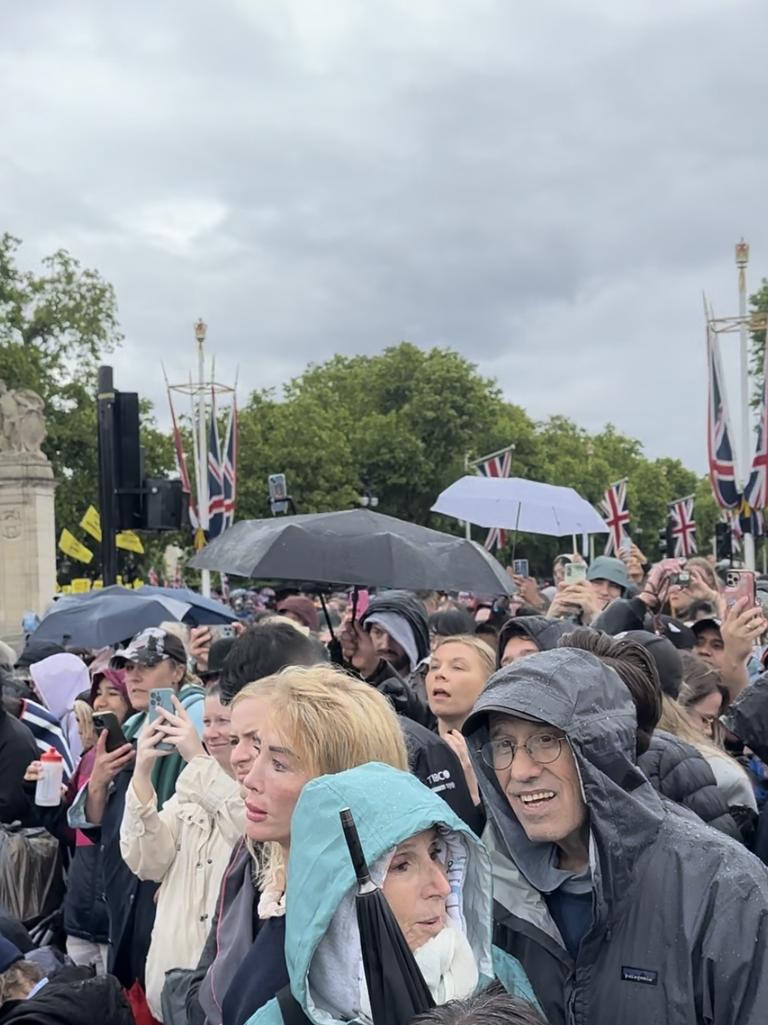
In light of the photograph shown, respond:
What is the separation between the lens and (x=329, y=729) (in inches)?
114

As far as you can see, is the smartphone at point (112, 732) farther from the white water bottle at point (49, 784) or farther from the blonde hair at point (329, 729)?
the blonde hair at point (329, 729)

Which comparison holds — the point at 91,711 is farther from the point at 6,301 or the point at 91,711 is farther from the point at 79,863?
the point at 6,301

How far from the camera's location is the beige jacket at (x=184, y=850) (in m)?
4.07

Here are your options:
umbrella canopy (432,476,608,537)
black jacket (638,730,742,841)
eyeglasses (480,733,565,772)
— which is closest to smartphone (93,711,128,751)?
black jacket (638,730,742,841)

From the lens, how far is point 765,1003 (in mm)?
2279

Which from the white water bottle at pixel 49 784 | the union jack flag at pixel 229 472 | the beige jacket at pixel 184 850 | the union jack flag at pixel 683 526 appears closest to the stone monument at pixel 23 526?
the union jack flag at pixel 229 472

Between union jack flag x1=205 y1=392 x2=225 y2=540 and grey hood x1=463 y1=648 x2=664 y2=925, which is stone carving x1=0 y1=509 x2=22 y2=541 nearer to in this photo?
union jack flag x1=205 y1=392 x2=225 y2=540

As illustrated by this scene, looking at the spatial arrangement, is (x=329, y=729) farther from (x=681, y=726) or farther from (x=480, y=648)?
(x=681, y=726)

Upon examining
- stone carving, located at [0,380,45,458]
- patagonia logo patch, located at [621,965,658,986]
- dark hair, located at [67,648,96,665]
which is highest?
stone carving, located at [0,380,45,458]

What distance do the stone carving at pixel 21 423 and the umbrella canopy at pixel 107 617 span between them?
77.9 feet

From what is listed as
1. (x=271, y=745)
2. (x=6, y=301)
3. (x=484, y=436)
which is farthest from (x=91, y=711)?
(x=484, y=436)

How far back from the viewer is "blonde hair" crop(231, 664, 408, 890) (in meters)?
2.89

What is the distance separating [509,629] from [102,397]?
5.86 metres

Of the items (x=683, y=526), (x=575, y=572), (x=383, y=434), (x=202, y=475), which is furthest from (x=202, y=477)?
(x=383, y=434)
